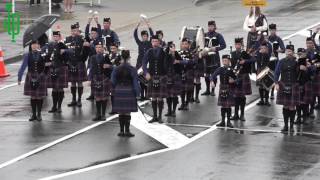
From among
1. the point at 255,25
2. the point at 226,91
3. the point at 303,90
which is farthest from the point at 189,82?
the point at 255,25

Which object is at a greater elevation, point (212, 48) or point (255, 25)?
point (255, 25)

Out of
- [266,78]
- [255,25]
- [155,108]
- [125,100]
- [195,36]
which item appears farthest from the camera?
[255,25]

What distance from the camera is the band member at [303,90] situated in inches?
724

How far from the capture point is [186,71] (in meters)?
20.5

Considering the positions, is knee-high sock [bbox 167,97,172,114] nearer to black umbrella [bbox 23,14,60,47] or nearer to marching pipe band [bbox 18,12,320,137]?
marching pipe band [bbox 18,12,320,137]

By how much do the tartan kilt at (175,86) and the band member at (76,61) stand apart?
2.37 metres

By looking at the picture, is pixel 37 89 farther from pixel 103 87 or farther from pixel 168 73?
pixel 168 73

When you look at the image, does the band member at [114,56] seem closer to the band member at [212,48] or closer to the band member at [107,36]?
the band member at [107,36]

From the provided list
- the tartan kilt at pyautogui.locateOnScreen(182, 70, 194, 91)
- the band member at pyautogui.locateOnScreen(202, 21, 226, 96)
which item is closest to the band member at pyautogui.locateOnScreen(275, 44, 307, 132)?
the tartan kilt at pyautogui.locateOnScreen(182, 70, 194, 91)

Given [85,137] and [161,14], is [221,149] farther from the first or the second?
[161,14]

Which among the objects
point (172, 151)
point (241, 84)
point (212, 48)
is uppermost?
point (212, 48)

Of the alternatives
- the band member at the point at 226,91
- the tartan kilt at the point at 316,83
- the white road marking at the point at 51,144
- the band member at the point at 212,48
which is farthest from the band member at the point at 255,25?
the white road marking at the point at 51,144

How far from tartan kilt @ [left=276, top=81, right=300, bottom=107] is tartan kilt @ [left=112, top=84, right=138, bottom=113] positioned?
310 centimetres

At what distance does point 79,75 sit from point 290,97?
18.2 ft
